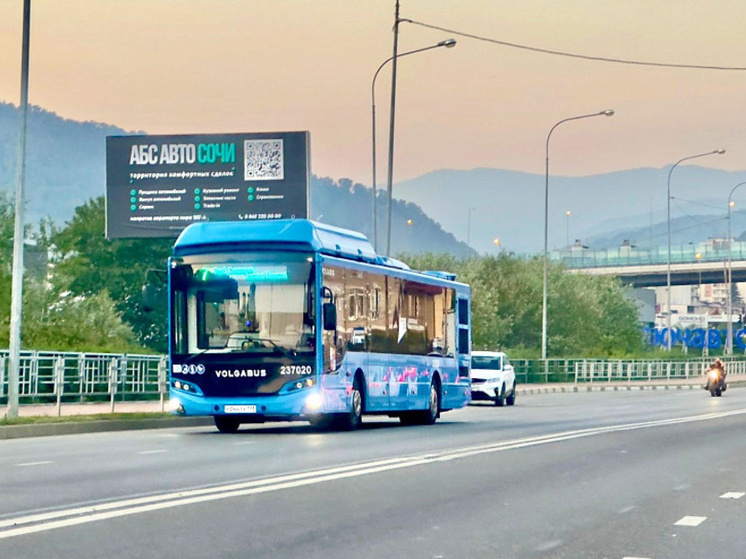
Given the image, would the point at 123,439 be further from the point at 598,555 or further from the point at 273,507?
the point at 598,555

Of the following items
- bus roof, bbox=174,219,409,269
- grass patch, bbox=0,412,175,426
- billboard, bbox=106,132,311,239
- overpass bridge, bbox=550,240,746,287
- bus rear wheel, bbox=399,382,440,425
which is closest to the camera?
grass patch, bbox=0,412,175,426

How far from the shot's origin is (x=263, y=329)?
78.5 ft

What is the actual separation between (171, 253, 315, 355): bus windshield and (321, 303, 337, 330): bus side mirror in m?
0.24

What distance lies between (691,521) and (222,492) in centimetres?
403

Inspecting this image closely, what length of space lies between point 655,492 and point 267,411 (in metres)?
11.1

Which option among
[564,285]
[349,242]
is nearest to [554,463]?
[349,242]

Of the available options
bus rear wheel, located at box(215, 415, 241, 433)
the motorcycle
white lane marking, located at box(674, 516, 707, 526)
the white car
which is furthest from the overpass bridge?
white lane marking, located at box(674, 516, 707, 526)

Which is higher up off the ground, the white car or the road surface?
the white car

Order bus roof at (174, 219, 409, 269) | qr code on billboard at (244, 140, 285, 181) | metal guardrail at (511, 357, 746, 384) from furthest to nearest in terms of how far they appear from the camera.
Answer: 1. metal guardrail at (511, 357, 746, 384)
2. qr code on billboard at (244, 140, 285, 181)
3. bus roof at (174, 219, 409, 269)

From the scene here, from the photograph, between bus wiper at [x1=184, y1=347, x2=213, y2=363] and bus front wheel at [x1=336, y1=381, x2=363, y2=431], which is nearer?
bus wiper at [x1=184, y1=347, x2=213, y2=363]

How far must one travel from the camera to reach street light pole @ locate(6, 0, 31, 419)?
25078 mm

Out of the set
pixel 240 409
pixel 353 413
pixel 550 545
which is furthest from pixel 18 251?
pixel 550 545

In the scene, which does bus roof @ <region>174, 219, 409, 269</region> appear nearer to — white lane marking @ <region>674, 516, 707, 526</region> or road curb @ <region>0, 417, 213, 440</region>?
road curb @ <region>0, 417, 213, 440</region>

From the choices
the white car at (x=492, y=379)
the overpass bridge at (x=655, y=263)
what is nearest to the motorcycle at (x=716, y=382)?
the white car at (x=492, y=379)
